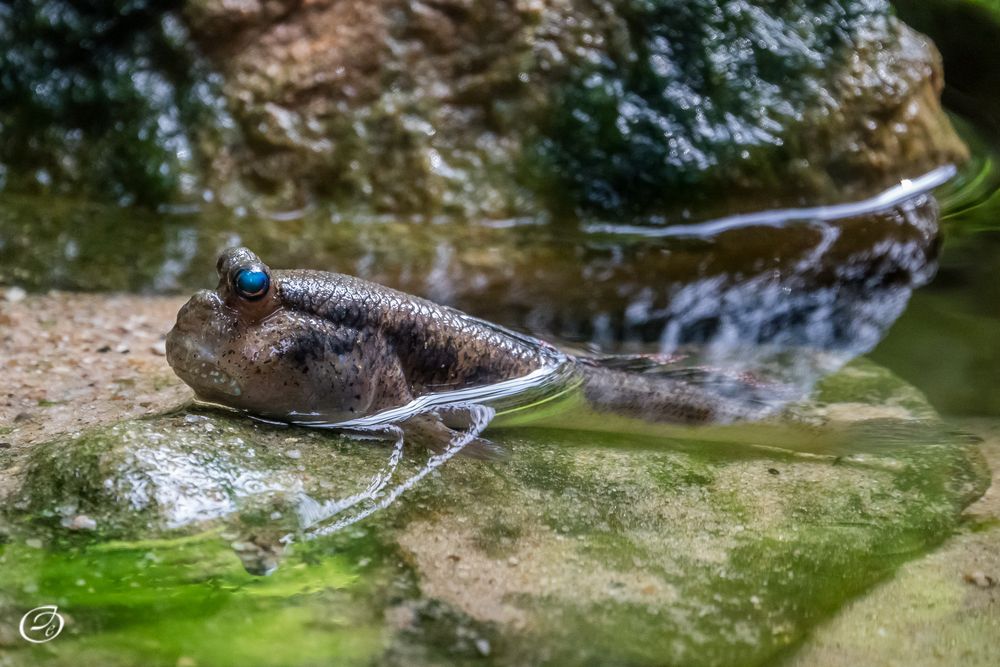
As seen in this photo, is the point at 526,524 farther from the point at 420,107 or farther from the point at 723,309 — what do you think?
the point at 420,107

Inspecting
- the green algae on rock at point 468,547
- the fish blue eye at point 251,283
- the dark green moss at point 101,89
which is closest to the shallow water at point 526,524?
the green algae on rock at point 468,547

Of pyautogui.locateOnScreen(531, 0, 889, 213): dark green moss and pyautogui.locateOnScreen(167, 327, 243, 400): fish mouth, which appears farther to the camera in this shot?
pyautogui.locateOnScreen(531, 0, 889, 213): dark green moss

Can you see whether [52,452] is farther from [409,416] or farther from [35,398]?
[409,416]

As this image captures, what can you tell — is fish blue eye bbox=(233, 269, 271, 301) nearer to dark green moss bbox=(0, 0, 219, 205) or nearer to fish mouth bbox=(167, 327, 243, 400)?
fish mouth bbox=(167, 327, 243, 400)

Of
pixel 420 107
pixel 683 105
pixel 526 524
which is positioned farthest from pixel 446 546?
pixel 683 105

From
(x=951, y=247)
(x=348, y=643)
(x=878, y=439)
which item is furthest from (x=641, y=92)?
(x=348, y=643)
